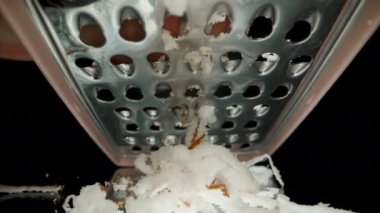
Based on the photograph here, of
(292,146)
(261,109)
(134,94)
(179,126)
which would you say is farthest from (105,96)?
(292,146)

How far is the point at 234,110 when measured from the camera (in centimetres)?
65

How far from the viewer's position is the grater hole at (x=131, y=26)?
41cm

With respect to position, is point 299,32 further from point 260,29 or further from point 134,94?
point 134,94

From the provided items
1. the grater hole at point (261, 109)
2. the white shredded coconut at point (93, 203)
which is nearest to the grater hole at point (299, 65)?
the grater hole at point (261, 109)

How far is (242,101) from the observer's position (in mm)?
608

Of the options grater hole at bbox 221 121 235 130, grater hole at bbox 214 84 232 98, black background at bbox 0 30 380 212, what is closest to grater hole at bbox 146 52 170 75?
grater hole at bbox 214 84 232 98

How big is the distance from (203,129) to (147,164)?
113 mm

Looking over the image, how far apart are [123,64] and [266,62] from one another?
19cm

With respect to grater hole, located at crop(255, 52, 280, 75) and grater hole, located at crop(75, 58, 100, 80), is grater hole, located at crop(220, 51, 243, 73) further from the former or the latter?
grater hole, located at crop(75, 58, 100, 80)

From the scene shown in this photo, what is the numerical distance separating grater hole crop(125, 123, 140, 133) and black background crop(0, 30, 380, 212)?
154 mm

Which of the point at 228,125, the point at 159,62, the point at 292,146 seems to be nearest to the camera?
the point at 159,62

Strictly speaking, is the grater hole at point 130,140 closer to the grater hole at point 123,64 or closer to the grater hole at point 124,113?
the grater hole at point 124,113

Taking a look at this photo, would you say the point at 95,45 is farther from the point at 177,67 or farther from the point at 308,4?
the point at 308,4

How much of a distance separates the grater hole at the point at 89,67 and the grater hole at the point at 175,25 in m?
0.12
